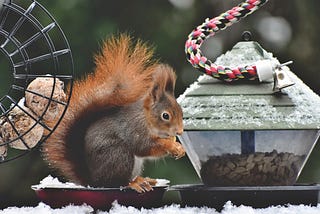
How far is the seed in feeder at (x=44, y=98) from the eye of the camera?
1992 millimetres

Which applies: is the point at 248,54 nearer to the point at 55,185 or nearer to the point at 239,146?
the point at 239,146

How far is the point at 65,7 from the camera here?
3.73 m

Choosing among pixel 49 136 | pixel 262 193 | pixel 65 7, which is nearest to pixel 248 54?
pixel 262 193

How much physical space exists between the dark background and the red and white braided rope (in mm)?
1591

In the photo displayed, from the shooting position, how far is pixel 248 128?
1918mm

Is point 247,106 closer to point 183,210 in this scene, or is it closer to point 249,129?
point 249,129

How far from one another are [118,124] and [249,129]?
1.05 ft

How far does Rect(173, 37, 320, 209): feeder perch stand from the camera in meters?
1.95

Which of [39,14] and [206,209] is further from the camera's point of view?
[39,14]

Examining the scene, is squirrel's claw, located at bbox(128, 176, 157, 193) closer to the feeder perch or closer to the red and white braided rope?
the feeder perch

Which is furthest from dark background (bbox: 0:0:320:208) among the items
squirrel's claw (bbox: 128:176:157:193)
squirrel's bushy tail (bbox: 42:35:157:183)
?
squirrel's claw (bbox: 128:176:157:193)

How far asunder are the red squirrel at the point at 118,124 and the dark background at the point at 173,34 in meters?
1.60

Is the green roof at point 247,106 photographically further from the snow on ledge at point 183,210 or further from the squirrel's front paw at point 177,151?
the snow on ledge at point 183,210

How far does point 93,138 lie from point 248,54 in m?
0.47
